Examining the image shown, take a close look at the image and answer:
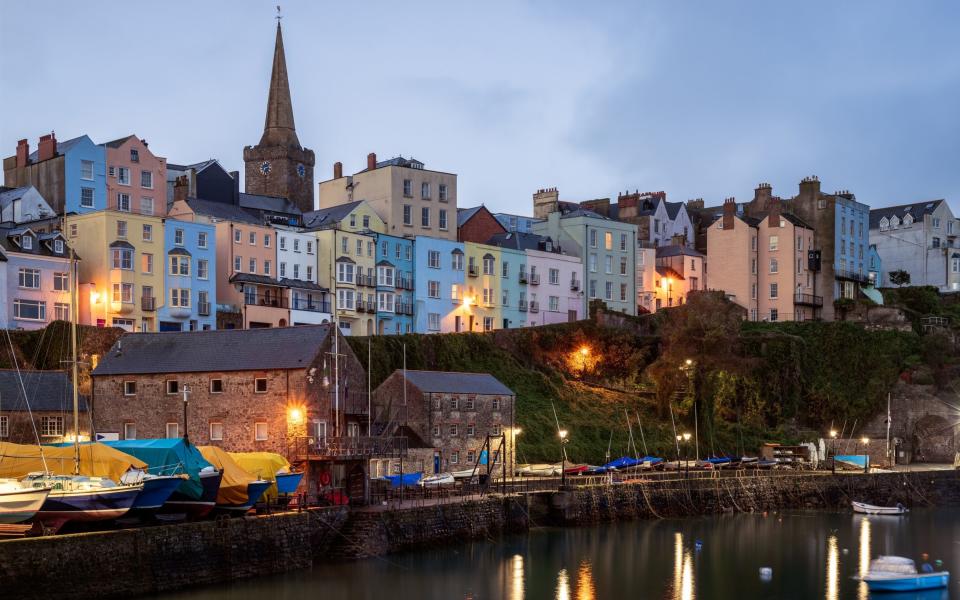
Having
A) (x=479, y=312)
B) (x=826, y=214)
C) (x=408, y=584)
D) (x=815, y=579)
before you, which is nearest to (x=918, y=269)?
(x=826, y=214)

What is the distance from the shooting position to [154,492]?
1389 inches

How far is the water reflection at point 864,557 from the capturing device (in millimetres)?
39344

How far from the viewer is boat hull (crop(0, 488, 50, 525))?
31562mm

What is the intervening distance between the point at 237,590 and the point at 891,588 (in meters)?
21.4

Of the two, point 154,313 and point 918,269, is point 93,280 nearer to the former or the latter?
point 154,313

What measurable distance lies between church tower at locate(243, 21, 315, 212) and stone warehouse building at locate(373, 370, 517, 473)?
125ft

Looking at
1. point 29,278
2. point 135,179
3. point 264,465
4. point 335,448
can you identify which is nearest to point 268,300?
point 135,179

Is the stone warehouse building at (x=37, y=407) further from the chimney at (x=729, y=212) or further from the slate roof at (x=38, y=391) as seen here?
the chimney at (x=729, y=212)

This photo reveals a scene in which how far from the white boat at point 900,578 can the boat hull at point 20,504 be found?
26583 mm

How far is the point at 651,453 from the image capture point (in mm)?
66250

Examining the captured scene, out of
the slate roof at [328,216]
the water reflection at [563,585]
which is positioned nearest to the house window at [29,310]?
the slate roof at [328,216]

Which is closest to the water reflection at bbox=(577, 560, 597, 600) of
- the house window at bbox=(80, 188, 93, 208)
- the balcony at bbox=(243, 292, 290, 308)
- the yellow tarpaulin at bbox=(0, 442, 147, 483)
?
the yellow tarpaulin at bbox=(0, 442, 147, 483)

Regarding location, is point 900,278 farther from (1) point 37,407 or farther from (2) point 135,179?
(1) point 37,407

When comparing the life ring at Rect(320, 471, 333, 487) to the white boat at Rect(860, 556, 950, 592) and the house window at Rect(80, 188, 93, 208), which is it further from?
the house window at Rect(80, 188, 93, 208)
